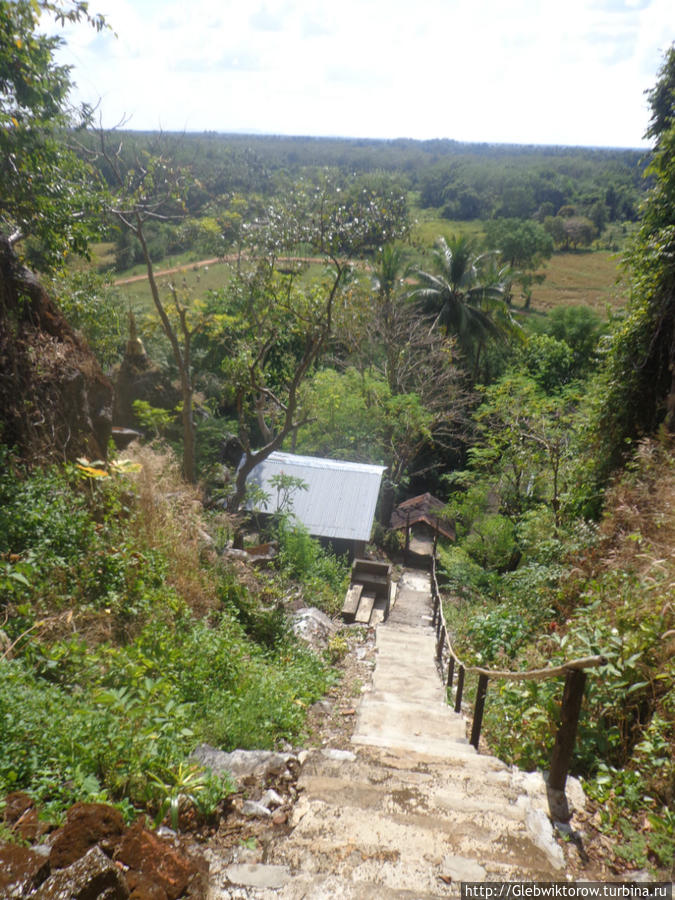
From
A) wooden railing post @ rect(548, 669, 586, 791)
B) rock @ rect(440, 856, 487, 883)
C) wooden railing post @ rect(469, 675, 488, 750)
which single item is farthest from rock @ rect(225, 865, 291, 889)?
wooden railing post @ rect(469, 675, 488, 750)

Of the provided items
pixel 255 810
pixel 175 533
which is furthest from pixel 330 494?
pixel 255 810

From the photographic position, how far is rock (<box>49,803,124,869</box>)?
234 cm

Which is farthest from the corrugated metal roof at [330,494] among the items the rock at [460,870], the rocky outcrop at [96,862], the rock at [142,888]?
the rock at [142,888]

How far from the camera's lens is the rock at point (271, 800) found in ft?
11.5

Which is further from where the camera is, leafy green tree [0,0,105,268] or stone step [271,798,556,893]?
leafy green tree [0,0,105,268]

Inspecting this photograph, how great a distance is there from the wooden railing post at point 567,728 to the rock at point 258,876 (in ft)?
5.77

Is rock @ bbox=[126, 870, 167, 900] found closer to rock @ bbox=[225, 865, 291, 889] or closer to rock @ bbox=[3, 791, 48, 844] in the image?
rock @ bbox=[225, 865, 291, 889]

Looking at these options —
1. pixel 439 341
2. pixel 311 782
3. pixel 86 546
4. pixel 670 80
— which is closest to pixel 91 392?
pixel 86 546

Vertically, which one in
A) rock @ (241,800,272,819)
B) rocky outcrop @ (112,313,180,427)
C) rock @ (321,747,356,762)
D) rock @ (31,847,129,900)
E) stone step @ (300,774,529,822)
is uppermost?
rock @ (31,847,129,900)

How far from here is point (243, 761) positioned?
158 inches

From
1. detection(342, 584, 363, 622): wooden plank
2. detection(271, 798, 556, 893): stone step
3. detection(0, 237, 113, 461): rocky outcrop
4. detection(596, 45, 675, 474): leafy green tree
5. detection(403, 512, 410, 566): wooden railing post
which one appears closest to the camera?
detection(271, 798, 556, 893): stone step

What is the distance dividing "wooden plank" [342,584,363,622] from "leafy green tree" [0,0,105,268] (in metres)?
7.61

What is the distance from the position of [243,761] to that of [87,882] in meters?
1.92

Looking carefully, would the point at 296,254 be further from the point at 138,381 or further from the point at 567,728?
the point at 567,728
